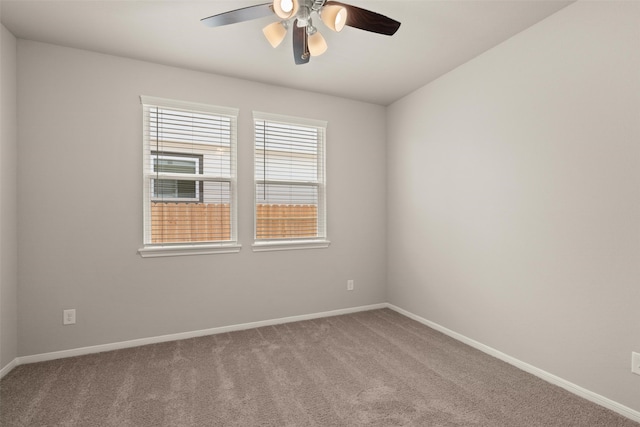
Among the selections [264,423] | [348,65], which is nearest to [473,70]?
[348,65]

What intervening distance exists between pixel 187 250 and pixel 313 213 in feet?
4.81

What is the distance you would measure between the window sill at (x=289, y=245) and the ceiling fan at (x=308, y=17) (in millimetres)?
2077

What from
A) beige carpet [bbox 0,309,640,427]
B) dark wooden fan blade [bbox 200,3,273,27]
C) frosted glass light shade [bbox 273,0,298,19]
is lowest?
beige carpet [bbox 0,309,640,427]

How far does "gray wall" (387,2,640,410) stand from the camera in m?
1.98

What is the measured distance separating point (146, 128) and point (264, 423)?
270 centimetres

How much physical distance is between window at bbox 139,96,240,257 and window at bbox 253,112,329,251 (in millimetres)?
305

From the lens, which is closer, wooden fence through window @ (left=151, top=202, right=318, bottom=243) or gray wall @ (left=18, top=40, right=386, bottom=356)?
gray wall @ (left=18, top=40, right=386, bottom=356)

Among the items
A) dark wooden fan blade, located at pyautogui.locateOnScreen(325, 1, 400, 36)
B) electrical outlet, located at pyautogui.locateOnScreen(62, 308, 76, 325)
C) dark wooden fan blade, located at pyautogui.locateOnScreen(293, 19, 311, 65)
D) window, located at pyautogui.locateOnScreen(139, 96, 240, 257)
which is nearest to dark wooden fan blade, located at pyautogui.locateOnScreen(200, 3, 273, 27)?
dark wooden fan blade, located at pyautogui.locateOnScreen(293, 19, 311, 65)

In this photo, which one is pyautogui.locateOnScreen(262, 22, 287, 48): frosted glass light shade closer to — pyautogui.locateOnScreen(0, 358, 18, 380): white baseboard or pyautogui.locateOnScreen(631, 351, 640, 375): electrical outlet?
pyautogui.locateOnScreen(631, 351, 640, 375): electrical outlet

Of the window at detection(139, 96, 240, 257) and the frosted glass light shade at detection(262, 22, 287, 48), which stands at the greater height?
the frosted glass light shade at detection(262, 22, 287, 48)

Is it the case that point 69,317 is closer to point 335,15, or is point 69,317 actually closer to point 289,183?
point 289,183

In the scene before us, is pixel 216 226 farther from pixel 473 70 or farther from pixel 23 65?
pixel 473 70

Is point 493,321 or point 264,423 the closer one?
point 264,423

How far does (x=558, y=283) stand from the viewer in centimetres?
232
